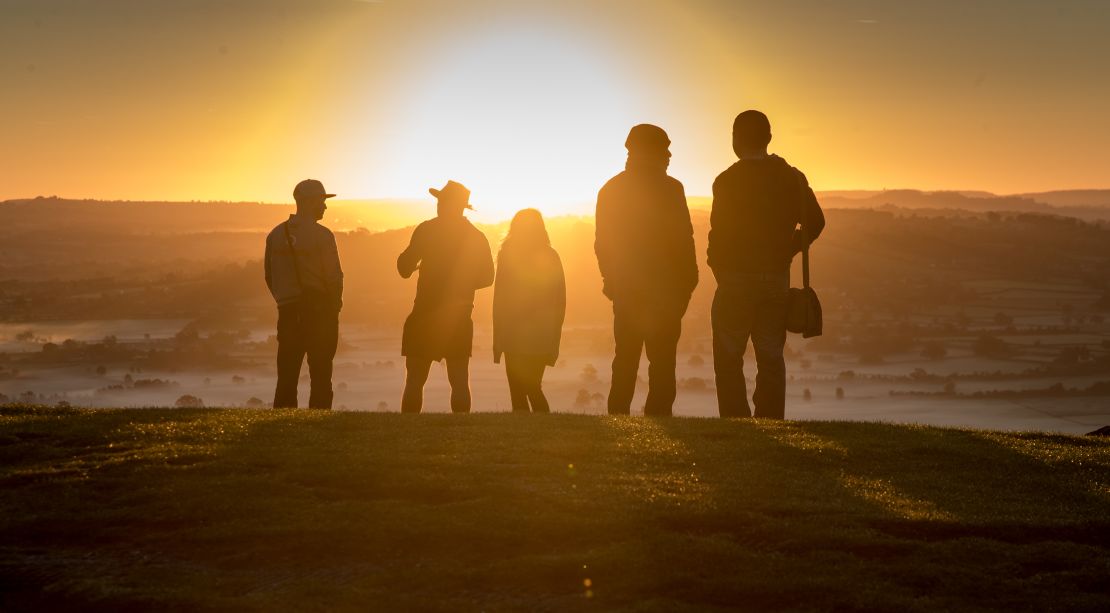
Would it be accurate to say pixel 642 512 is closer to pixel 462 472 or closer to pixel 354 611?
pixel 462 472

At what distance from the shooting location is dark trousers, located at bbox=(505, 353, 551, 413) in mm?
13570

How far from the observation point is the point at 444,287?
44.2 feet

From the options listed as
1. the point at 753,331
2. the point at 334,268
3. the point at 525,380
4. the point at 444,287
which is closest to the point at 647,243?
the point at 753,331

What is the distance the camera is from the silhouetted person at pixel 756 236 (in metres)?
11.5

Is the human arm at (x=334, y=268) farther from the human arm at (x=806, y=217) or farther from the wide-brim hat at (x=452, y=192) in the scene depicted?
the human arm at (x=806, y=217)

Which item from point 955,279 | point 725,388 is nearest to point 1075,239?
point 955,279

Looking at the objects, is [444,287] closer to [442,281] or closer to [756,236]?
[442,281]

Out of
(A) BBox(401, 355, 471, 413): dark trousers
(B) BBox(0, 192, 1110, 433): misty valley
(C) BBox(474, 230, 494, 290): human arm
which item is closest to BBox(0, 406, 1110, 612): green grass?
(A) BBox(401, 355, 471, 413): dark trousers

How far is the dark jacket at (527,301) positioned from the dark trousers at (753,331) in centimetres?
223

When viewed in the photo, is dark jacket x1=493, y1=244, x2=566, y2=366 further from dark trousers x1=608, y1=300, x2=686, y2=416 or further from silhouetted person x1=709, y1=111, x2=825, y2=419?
silhouetted person x1=709, y1=111, x2=825, y2=419

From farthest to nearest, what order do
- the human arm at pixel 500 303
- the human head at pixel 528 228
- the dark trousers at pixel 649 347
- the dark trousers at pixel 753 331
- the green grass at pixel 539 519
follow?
the human arm at pixel 500 303 → the human head at pixel 528 228 → the dark trousers at pixel 649 347 → the dark trousers at pixel 753 331 → the green grass at pixel 539 519

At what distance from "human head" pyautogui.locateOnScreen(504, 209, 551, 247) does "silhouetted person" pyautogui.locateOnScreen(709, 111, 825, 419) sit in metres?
2.22

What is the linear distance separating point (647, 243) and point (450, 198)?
257cm

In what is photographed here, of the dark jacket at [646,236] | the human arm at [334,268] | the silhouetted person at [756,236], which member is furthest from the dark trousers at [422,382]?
the silhouetted person at [756,236]
